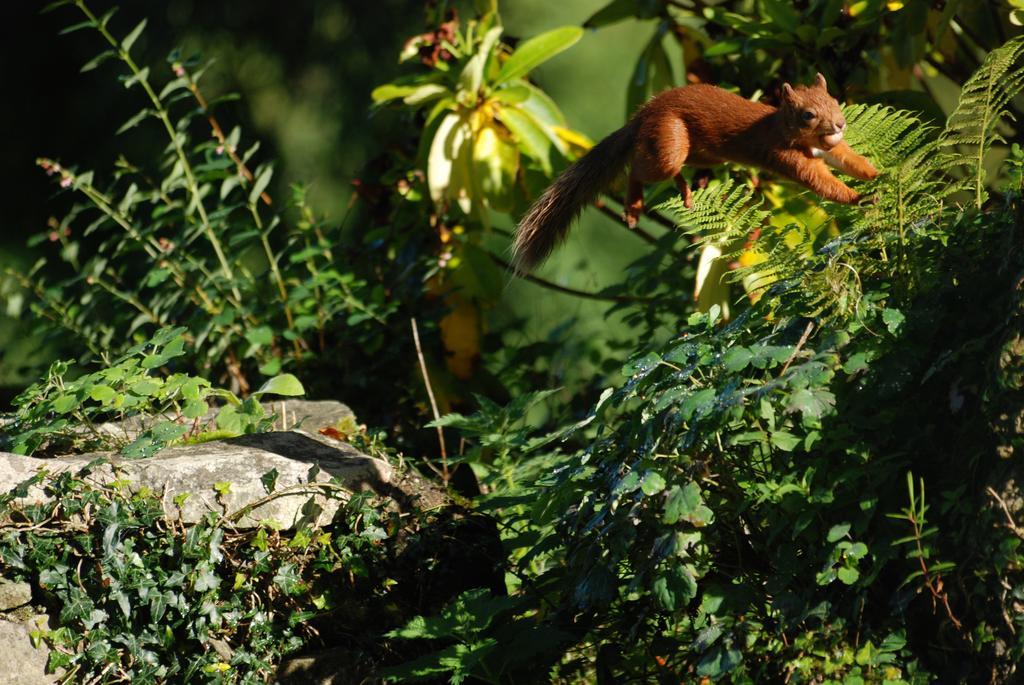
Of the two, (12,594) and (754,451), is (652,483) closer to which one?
(754,451)

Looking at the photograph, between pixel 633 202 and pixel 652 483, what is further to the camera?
pixel 633 202

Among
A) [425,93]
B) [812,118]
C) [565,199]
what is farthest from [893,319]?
[425,93]

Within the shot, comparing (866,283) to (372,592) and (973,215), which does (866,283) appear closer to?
(973,215)

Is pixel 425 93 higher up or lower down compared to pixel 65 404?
higher up

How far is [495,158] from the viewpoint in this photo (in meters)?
3.66

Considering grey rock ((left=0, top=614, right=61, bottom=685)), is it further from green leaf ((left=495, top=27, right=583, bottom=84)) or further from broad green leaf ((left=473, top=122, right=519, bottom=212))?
green leaf ((left=495, top=27, right=583, bottom=84))

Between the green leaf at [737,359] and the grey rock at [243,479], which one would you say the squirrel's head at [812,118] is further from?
the grey rock at [243,479]

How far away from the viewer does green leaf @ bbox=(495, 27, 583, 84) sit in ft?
12.0

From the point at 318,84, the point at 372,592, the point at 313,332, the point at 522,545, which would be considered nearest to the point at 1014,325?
the point at 522,545

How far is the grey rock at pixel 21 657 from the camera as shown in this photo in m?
2.49

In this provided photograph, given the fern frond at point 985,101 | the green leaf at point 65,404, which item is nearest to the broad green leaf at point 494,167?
the green leaf at point 65,404

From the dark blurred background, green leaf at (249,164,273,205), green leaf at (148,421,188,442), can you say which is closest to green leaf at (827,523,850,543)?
green leaf at (148,421,188,442)

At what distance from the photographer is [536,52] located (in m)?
3.67

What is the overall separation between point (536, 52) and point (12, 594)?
2.22 metres
